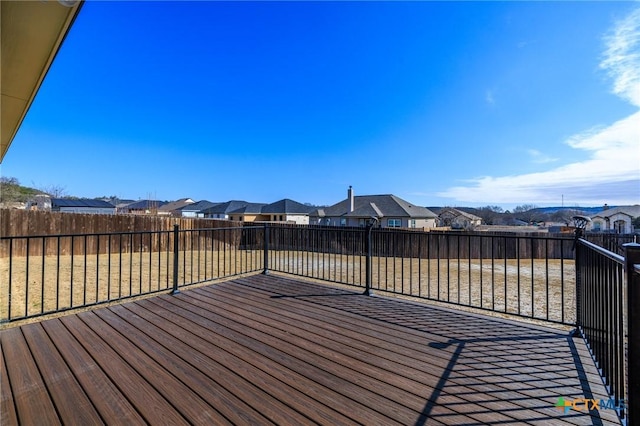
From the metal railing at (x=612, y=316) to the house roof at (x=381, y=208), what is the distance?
24.2m

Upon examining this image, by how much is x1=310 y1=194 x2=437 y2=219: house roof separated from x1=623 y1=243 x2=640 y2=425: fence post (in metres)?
25.5

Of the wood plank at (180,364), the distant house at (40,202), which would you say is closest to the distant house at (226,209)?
the distant house at (40,202)

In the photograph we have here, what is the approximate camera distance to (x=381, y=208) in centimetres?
2828

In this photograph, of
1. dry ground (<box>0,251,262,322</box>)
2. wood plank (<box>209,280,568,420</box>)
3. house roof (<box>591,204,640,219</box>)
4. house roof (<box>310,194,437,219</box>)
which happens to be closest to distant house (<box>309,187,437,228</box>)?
house roof (<box>310,194,437,219</box>)

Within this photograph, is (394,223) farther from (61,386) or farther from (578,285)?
(61,386)

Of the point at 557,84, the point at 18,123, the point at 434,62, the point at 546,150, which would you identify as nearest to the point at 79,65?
the point at 18,123

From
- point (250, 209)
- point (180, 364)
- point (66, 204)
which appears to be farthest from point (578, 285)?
point (66, 204)

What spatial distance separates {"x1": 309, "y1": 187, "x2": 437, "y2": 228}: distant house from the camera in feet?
88.9

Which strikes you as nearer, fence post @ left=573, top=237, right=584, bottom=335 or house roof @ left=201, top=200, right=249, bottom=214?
fence post @ left=573, top=237, right=584, bottom=335

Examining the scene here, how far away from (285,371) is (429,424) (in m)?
0.89

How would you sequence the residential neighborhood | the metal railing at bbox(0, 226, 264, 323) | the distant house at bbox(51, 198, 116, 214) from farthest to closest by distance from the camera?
the distant house at bbox(51, 198, 116, 214) → the residential neighborhood → the metal railing at bbox(0, 226, 264, 323)

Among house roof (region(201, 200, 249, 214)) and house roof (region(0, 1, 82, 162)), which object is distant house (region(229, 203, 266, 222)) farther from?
house roof (region(0, 1, 82, 162))

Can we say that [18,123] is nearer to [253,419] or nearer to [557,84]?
[253,419]

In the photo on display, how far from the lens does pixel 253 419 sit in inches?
51.9
